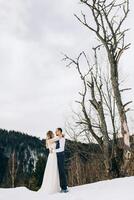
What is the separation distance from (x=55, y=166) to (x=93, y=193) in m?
2.34

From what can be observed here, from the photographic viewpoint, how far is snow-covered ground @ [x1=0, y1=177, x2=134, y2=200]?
1107cm

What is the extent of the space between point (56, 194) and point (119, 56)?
8.69 meters

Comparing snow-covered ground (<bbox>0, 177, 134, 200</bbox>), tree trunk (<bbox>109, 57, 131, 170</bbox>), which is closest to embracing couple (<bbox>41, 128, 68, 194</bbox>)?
snow-covered ground (<bbox>0, 177, 134, 200</bbox>)

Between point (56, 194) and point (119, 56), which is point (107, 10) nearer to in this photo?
point (119, 56)

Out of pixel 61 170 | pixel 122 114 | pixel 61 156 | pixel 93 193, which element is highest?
pixel 122 114

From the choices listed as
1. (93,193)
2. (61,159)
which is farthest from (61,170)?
(93,193)

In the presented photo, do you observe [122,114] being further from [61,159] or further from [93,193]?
[93,193]

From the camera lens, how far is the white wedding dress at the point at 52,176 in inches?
535

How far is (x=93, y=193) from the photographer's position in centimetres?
1190

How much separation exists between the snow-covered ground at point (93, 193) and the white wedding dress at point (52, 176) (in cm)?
38

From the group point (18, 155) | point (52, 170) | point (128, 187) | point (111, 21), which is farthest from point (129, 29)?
point (18, 155)

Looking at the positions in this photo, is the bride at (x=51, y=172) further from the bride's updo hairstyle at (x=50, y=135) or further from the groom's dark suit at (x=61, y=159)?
the groom's dark suit at (x=61, y=159)

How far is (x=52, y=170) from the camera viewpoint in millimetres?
13898

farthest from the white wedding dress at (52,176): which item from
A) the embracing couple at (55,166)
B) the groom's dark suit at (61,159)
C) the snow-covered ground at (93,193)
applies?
the snow-covered ground at (93,193)
